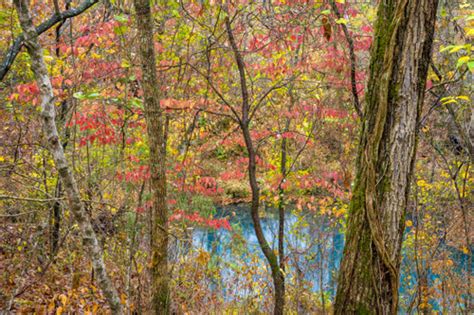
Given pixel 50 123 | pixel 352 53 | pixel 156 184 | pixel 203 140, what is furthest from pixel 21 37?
pixel 203 140

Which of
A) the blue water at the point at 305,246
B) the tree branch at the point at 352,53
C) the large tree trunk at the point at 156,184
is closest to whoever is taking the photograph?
the large tree trunk at the point at 156,184

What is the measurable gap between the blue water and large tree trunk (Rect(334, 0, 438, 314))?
10.2ft

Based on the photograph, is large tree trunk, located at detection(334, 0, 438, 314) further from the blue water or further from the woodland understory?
the blue water

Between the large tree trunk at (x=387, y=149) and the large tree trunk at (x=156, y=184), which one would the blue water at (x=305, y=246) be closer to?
the large tree trunk at (x=156, y=184)

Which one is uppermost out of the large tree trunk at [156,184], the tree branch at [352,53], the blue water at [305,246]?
the tree branch at [352,53]

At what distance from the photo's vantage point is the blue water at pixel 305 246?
20.4ft

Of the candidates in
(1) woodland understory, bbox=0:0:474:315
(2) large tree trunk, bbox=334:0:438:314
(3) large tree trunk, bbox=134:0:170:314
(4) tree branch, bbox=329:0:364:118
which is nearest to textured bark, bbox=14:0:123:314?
(1) woodland understory, bbox=0:0:474:315

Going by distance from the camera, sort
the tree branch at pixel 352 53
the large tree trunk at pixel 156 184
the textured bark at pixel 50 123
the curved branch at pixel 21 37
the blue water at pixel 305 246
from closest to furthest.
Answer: the textured bark at pixel 50 123, the curved branch at pixel 21 37, the large tree trunk at pixel 156 184, the tree branch at pixel 352 53, the blue water at pixel 305 246

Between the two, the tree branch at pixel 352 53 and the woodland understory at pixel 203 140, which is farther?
the tree branch at pixel 352 53

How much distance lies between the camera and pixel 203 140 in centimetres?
790

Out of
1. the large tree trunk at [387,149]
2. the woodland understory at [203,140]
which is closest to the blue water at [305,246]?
the woodland understory at [203,140]

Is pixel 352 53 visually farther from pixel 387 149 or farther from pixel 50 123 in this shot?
pixel 50 123

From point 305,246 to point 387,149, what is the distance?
6.86 meters

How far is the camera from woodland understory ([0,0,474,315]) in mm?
2227
